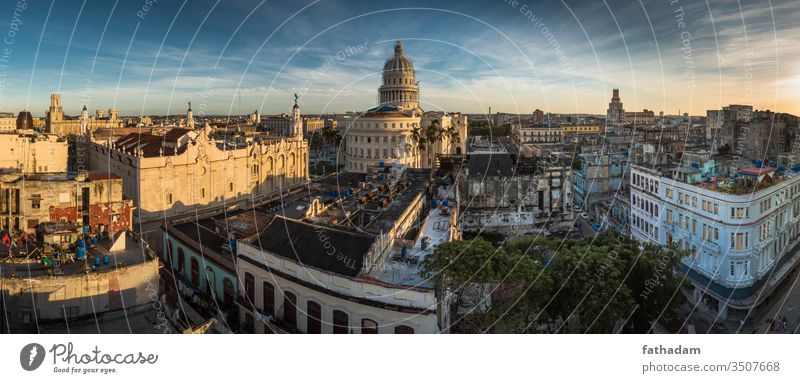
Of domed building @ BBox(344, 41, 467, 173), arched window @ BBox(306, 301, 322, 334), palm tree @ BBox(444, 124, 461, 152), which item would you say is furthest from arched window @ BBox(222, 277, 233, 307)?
palm tree @ BBox(444, 124, 461, 152)

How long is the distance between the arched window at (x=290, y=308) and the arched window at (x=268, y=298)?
40 centimetres

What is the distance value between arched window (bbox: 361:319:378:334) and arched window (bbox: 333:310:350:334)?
241mm

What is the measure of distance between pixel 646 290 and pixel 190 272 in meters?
9.05

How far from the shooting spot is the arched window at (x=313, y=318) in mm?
8242

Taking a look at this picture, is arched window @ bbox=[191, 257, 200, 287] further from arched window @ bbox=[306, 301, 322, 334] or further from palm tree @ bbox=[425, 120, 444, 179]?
palm tree @ bbox=[425, 120, 444, 179]

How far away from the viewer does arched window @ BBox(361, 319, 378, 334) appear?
7.63 metres

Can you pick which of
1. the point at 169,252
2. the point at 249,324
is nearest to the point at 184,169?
the point at 169,252

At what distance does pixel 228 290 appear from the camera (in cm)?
1084

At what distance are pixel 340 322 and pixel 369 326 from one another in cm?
50

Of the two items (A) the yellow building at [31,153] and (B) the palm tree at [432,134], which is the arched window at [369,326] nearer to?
(A) the yellow building at [31,153]

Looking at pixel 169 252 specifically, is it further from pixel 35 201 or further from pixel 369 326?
pixel 369 326
